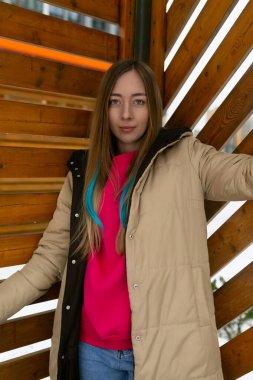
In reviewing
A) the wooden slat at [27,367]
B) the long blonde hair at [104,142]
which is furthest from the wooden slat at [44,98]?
the wooden slat at [27,367]

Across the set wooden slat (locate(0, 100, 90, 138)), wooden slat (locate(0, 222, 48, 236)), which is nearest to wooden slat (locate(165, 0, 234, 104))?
wooden slat (locate(0, 100, 90, 138))

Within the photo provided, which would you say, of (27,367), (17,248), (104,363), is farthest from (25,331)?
(104,363)

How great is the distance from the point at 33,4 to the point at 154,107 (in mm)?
707

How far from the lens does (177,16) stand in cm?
229

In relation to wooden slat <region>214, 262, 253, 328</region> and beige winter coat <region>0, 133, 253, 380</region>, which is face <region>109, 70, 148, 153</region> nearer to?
beige winter coat <region>0, 133, 253, 380</region>

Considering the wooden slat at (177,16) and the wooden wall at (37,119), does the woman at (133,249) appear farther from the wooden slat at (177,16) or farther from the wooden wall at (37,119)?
the wooden slat at (177,16)

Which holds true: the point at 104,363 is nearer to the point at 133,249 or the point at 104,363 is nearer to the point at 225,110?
the point at 133,249

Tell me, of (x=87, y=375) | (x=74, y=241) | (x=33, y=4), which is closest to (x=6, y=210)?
(x=74, y=241)

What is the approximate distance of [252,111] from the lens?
75.9 inches

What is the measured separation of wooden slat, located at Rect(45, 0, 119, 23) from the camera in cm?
211

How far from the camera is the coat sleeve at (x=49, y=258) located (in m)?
1.94

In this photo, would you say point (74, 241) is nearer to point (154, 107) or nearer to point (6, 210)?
point (6, 210)

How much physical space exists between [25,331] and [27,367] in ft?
0.55

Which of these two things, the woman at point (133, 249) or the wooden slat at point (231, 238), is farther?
the wooden slat at point (231, 238)
